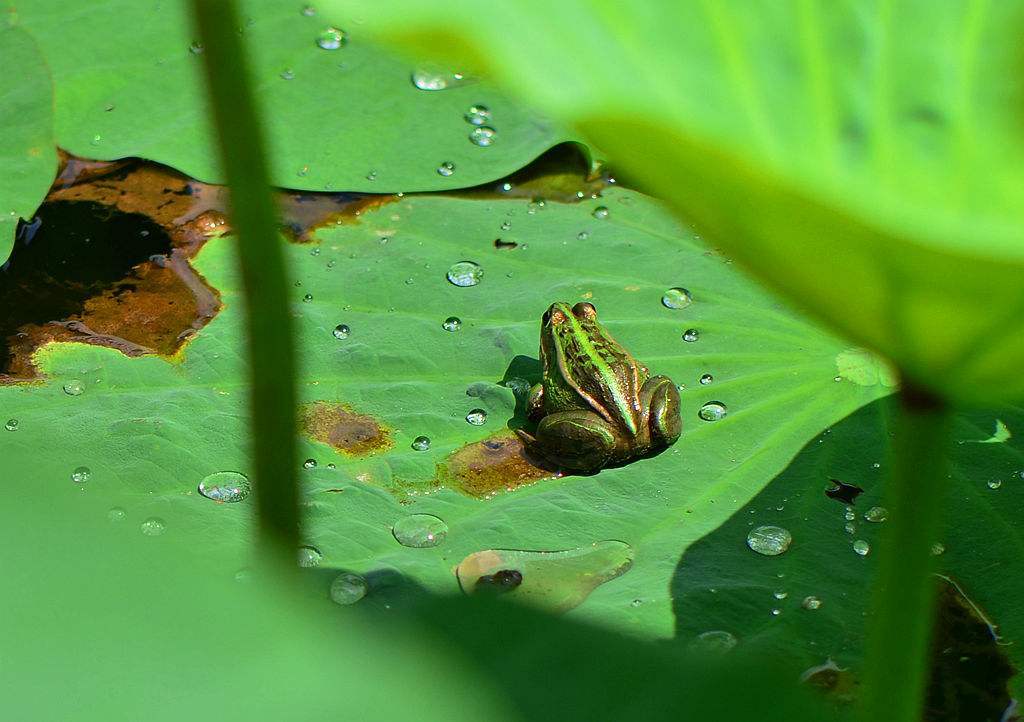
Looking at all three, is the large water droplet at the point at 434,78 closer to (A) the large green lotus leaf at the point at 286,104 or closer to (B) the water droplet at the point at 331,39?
(A) the large green lotus leaf at the point at 286,104

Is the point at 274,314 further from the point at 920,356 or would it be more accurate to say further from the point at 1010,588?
the point at 1010,588

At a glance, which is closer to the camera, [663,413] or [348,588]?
[348,588]

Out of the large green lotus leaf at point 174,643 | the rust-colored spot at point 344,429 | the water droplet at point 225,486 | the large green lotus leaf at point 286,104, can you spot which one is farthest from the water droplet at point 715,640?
the large green lotus leaf at point 286,104

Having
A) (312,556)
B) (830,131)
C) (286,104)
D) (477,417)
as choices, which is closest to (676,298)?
(477,417)

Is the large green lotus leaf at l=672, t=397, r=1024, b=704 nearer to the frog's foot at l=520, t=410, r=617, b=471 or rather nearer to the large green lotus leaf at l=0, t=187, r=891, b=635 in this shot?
the large green lotus leaf at l=0, t=187, r=891, b=635

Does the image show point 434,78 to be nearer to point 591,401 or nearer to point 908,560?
point 591,401
